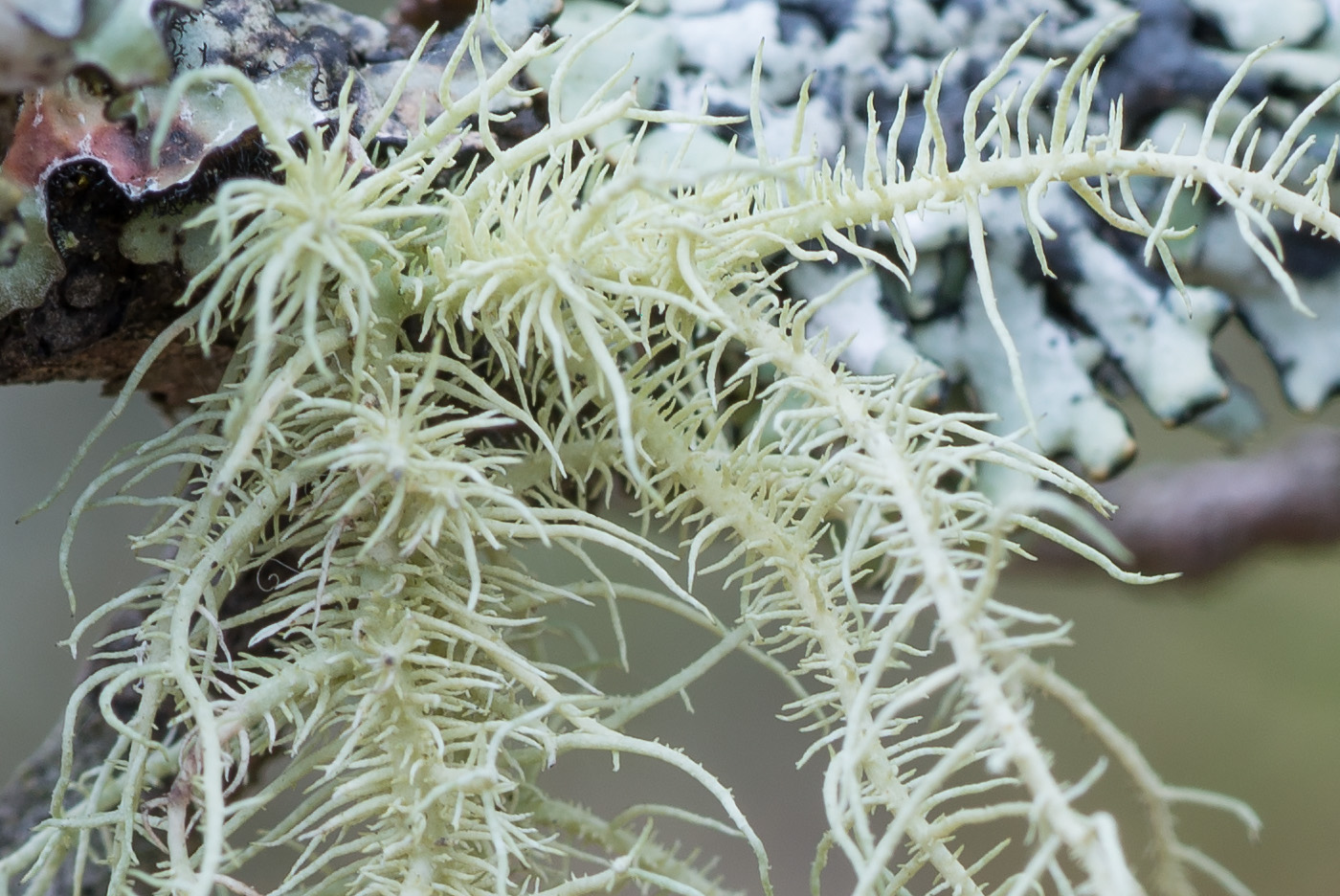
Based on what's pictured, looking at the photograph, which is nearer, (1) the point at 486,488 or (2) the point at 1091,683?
(1) the point at 486,488

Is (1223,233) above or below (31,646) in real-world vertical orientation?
above

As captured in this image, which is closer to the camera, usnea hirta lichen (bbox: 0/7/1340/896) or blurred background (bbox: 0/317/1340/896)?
usnea hirta lichen (bbox: 0/7/1340/896)

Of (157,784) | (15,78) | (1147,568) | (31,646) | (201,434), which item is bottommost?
(31,646)

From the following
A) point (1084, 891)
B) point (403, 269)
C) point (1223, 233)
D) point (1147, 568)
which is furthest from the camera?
point (1147, 568)

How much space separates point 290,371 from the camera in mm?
247

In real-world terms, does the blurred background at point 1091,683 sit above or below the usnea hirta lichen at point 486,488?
below

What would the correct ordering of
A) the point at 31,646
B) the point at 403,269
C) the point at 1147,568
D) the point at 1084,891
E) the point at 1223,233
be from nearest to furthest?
the point at 1084,891 → the point at 403,269 → the point at 1223,233 → the point at 1147,568 → the point at 31,646

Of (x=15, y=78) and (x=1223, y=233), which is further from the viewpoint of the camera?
(x=1223, y=233)

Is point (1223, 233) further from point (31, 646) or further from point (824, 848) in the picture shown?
point (31, 646)

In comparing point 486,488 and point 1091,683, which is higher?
point 486,488

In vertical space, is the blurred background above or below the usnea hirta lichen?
below

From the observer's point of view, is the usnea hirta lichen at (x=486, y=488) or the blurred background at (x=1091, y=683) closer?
the usnea hirta lichen at (x=486, y=488)

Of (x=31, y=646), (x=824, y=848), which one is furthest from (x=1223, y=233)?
(x=31, y=646)

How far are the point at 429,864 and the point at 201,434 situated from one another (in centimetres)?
13
